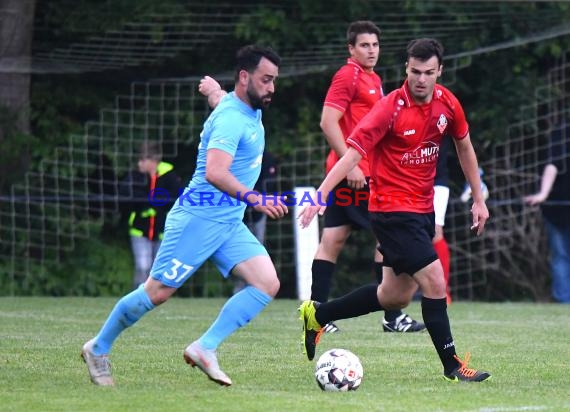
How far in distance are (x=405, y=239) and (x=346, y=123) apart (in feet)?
9.65

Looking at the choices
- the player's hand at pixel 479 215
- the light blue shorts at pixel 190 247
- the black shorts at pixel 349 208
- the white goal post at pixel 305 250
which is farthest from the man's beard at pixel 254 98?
the white goal post at pixel 305 250

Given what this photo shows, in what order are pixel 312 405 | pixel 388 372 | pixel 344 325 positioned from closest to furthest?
1. pixel 312 405
2. pixel 388 372
3. pixel 344 325

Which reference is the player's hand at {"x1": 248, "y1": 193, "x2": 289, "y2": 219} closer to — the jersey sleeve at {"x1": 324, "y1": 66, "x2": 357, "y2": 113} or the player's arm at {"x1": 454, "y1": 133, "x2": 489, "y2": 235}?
the player's arm at {"x1": 454, "y1": 133, "x2": 489, "y2": 235}

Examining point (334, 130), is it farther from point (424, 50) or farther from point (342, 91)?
point (424, 50)

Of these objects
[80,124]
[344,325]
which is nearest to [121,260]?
[80,124]

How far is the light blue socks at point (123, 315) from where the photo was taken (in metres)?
6.79

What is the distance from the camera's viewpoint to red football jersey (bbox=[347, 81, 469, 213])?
7.21 metres

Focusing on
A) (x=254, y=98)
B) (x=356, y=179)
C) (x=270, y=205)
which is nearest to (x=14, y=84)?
(x=356, y=179)

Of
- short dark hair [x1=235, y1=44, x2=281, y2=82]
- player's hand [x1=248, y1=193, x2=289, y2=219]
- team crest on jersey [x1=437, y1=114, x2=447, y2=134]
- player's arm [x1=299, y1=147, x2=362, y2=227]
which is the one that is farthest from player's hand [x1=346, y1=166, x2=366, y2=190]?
player's hand [x1=248, y1=193, x2=289, y2=219]

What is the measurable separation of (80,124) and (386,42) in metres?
4.36

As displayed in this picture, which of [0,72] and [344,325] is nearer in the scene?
[344,325]

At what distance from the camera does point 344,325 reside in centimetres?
1084

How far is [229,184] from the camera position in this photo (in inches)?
256

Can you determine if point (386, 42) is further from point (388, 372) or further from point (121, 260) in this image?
point (388, 372)
